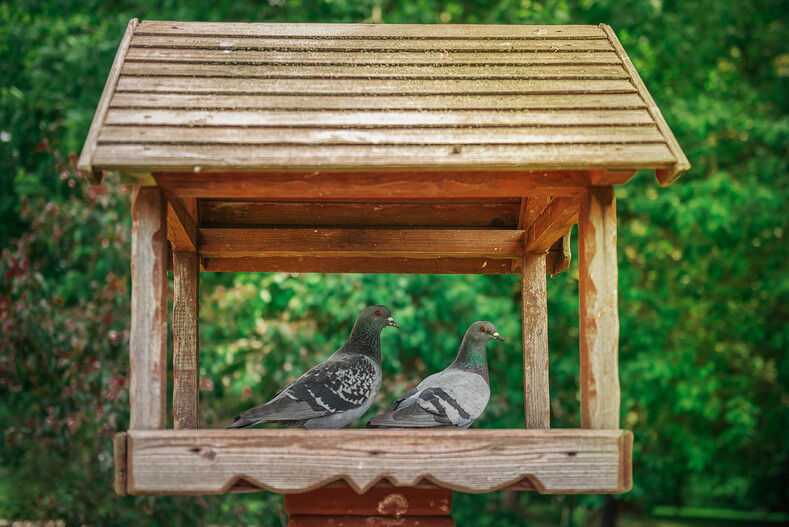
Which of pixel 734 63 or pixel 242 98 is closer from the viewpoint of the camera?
pixel 242 98

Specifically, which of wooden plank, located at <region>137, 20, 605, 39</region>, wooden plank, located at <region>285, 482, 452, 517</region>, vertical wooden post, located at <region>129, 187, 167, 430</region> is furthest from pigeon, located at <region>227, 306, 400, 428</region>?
wooden plank, located at <region>137, 20, 605, 39</region>

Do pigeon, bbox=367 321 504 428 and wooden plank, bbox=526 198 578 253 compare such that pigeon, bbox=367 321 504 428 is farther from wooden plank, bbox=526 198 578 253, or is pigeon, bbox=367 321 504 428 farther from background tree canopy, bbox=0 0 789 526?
background tree canopy, bbox=0 0 789 526

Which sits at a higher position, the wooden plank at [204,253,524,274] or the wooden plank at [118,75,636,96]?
the wooden plank at [118,75,636,96]

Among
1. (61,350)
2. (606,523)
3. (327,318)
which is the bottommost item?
(606,523)

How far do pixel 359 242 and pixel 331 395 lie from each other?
83cm

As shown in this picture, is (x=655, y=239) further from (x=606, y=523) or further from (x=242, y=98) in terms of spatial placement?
(x=242, y=98)

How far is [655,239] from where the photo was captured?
310 inches

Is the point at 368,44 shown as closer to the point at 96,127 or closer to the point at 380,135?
the point at 380,135

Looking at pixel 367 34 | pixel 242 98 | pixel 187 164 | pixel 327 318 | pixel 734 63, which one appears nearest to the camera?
pixel 187 164

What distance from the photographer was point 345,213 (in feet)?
11.3

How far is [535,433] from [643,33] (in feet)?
21.0

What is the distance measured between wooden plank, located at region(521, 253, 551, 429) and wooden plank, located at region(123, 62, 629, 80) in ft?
3.60

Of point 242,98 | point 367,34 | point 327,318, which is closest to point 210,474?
point 242,98

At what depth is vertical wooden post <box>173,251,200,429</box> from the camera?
3.27 metres
